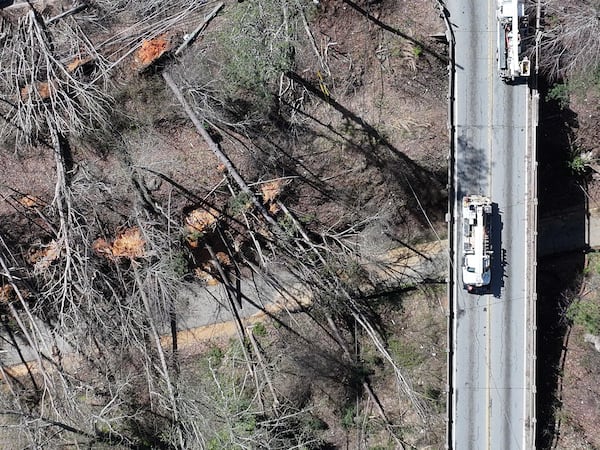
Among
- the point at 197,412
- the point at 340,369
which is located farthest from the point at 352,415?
the point at 197,412

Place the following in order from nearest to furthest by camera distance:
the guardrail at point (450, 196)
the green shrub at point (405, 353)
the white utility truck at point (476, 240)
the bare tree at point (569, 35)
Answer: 1. the white utility truck at point (476, 240)
2. the guardrail at point (450, 196)
3. the bare tree at point (569, 35)
4. the green shrub at point (405, 353)

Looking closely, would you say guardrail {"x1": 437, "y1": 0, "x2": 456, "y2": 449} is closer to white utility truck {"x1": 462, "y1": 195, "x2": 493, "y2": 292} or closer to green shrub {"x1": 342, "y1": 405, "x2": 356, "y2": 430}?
white utility truck {"x1": 462, "y1": 195, "x2": 493, "y2": 292}

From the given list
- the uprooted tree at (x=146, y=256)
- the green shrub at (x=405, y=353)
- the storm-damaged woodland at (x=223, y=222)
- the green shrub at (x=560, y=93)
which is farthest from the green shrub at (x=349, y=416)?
the green shrub at (x=560, y=93)

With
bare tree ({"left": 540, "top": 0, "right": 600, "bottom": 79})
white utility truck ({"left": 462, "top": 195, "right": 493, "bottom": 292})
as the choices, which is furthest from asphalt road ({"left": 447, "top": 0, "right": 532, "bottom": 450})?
bare tree ({"left": 540, "top": 0, "right": 600, "bottom": 79})

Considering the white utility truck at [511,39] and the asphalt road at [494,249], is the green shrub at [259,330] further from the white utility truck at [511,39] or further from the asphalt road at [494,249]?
the white utility truck at [511,39]

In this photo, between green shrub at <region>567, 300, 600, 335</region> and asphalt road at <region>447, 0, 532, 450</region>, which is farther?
green shrub at <region>567, 300, 600, 335</region>

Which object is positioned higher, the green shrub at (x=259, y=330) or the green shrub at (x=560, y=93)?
the green shrub at (x=560, y=93)
